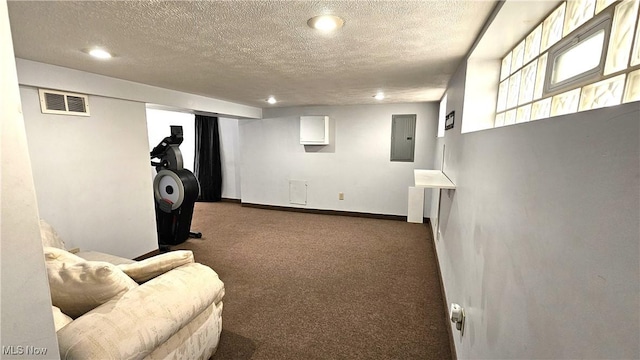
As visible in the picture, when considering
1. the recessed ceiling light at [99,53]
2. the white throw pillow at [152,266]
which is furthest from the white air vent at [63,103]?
the white throw pillow at [152,266]

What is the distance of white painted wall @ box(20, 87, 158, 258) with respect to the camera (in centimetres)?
237

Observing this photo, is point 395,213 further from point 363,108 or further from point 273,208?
point 273,208

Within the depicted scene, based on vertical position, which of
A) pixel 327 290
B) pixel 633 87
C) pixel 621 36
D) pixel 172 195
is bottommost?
pixel 327 290

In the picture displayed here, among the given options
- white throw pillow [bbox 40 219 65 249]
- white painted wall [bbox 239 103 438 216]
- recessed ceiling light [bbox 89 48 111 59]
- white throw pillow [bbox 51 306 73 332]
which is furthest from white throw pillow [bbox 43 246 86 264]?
white painted wall [bbox 239 103 438 216]

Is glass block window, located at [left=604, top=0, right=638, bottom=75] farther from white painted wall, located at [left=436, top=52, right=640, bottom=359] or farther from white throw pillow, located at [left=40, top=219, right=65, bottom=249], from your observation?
white throw pillow, located at [left=40, top=219, right=65, bottom=249]

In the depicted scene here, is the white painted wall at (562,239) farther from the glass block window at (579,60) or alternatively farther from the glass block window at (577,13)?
the glass block window at (577,13)

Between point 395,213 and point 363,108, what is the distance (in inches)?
76.8

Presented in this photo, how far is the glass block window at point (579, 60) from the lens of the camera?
25.5 inches

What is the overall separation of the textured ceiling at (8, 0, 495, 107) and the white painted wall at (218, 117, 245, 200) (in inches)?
131

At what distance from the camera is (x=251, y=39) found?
5.32ft

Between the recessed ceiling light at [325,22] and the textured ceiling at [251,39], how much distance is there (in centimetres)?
4

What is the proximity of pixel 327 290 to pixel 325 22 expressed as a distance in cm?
222

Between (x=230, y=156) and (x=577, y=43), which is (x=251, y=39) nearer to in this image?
(x=577, y=43)

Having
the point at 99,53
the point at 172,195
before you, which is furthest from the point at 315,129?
the point at 99,53
